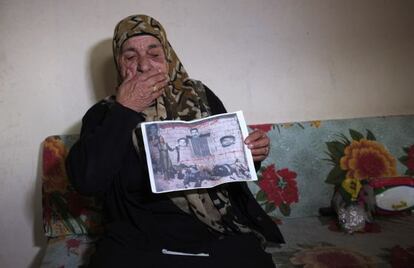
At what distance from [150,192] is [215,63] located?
0.80 m

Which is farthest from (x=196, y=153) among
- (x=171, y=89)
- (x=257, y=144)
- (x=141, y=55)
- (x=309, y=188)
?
(x=309, y=188)

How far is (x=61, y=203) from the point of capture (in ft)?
5.03

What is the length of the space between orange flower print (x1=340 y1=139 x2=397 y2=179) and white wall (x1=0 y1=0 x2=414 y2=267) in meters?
0.22

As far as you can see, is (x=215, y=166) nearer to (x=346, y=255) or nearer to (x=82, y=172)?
(x=82, y=172)

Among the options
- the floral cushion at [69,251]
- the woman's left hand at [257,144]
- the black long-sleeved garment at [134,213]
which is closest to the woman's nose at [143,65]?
the black long-sleeved garment at [134,213]

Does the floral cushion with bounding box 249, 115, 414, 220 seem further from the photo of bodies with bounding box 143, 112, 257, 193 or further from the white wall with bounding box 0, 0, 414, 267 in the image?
the photo of bodies with bounding box 143, 112, 257, 193

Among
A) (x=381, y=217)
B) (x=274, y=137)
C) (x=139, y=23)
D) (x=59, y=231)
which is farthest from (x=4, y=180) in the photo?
(x=381, y=217)

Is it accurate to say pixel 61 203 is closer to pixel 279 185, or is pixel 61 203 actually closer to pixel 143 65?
pixel 143 65

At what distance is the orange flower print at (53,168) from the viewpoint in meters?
1.53

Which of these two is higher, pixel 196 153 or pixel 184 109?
pixel 184 109

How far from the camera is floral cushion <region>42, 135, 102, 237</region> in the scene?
1.53 m

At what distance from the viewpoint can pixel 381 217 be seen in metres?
1.64

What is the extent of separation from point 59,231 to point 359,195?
135 centimetres

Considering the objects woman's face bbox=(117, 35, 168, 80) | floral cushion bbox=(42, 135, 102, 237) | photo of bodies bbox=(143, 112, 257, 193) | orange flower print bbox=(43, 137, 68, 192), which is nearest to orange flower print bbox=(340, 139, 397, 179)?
photo of bodies bbox=(143, 112, 257, 193)
